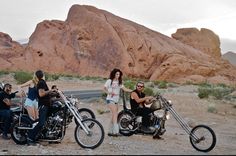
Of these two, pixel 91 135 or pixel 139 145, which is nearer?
pixel 91 135

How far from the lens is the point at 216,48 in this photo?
98375mm

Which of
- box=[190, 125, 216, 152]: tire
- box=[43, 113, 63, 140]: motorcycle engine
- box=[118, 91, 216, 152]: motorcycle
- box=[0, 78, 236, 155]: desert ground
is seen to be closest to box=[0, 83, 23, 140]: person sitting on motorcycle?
box=[0, 78, 236, 155]: desert ground

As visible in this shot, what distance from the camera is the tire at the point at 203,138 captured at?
35.5 feet

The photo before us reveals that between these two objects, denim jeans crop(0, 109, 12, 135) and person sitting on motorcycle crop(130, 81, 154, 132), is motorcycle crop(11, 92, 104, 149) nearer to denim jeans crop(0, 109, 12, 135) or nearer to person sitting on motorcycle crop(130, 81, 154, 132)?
denim jeans crop(0, 109, 12, 135)

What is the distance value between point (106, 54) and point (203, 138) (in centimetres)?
6402

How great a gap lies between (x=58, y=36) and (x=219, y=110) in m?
57.3

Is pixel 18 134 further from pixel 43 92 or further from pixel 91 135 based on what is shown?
pixel 91 135

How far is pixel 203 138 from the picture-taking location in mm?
10938

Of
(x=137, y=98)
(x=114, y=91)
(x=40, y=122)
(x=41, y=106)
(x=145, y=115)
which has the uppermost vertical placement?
(x=114, y=91)

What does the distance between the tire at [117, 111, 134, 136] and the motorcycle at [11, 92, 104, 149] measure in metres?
1.83

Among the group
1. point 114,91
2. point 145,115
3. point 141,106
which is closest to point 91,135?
point 114,91

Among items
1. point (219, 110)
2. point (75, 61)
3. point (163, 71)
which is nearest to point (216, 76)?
point (163, 71)

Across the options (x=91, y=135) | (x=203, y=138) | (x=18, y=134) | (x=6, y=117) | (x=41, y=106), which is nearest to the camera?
(x=91, y=135)

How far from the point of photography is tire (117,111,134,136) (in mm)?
12227
